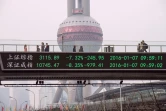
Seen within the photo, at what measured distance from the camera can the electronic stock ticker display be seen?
30.3 meters

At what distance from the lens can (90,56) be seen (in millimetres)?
30453

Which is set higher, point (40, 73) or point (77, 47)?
point (77, 47)

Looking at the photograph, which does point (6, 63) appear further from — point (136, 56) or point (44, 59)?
point (136, 56)

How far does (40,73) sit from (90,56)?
4.09 meters

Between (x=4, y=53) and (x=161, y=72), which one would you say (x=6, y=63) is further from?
(x=161, y=72)

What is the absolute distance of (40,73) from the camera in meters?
31.6

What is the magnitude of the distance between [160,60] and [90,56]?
17.0 ft

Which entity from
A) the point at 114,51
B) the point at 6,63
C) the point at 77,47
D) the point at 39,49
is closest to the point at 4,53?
the point at 6,63

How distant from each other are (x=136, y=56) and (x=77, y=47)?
14.8 ft

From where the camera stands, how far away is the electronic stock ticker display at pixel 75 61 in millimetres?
30328

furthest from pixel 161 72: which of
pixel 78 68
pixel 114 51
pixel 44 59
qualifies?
pixel 44 59

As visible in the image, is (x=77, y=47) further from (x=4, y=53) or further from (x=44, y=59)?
(x=4, y=53)

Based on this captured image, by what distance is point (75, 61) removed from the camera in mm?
30484

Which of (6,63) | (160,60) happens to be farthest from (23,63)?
(160,60)
